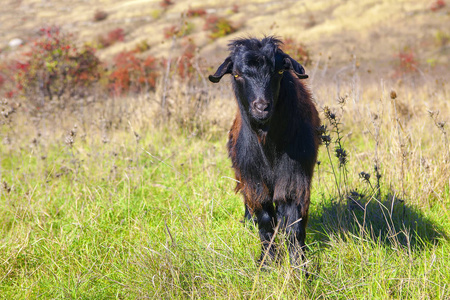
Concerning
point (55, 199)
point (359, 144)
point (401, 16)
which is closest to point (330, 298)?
point (55, 199)

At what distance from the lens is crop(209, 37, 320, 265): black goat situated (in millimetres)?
2979

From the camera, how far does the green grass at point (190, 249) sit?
8.18ft

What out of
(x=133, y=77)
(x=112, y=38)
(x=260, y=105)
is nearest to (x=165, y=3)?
(x=112, y=38)

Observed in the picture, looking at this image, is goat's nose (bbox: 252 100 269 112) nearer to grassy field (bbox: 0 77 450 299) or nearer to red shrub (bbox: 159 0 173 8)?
grassy field (bbox: 0 77 450 299)

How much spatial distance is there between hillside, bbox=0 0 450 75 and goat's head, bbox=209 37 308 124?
19812mm

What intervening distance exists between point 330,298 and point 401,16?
1515 inches

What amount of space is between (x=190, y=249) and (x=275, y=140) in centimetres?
109

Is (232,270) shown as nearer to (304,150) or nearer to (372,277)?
(372,277)

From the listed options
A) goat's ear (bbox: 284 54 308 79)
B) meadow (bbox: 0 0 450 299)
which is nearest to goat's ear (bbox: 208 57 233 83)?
goat's ear (bbox: 284 54 308 79)

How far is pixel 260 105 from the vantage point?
273 cm

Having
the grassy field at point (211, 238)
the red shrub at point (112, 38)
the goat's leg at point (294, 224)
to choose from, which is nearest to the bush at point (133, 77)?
the grassy field at point (211, 238)

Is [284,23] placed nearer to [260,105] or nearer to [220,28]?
[220,28]

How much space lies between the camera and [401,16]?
116ft

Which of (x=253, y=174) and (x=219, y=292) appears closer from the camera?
(x=219, y=292)
